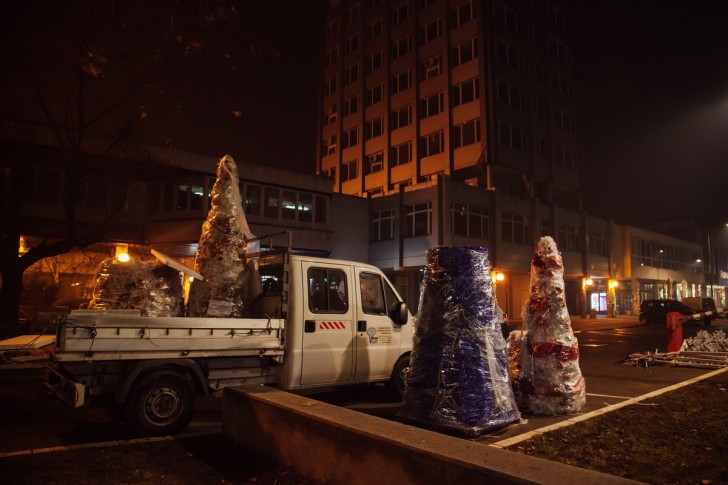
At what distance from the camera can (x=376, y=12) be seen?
1897 inches

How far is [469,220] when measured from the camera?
3219cm

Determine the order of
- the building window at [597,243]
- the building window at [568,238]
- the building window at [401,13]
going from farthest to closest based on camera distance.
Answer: the building window at [401,13] → the building window at [597,243] → the building window at [568,238]

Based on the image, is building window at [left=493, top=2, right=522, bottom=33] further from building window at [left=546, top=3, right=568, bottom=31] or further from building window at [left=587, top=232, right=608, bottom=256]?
building window at [left=587, top=232, right=608, bottom=256]

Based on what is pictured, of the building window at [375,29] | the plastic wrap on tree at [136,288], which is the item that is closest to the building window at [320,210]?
the plastic wrap on tree at [136,288]

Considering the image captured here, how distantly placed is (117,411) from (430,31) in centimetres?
4258

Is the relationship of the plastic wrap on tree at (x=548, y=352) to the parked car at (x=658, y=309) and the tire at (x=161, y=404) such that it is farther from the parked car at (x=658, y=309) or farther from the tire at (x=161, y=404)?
the parked car at (x=658, y=309)

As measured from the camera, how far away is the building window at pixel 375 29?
A: 47812mm

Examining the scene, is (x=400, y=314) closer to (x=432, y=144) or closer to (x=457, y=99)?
(x=432, y=144)

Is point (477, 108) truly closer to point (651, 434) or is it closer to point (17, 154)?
point (17, 154)

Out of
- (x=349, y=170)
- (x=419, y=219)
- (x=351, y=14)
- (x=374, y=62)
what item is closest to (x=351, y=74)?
(x=374, y=62)

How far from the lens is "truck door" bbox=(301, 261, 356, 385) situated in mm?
6934

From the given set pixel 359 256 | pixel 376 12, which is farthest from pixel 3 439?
pixel 376 12

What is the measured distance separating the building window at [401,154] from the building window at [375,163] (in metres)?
1.47

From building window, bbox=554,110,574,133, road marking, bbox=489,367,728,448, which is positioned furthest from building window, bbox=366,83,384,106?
road marking, bbox=489,367,728,448
